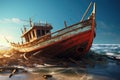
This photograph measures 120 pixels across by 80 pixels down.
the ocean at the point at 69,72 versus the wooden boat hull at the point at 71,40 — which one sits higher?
the wooden boat hull at the point at 71,40

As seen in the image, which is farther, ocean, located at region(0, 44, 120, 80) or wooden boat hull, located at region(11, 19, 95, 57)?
wooden boat hull, located at region(11, 19, 95, 57)

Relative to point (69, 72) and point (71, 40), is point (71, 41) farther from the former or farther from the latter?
point (69, 72)

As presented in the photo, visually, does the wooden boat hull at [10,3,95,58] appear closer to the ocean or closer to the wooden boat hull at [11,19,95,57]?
the wooden boat hull at [11,19,95,57]

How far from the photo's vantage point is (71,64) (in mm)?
14445

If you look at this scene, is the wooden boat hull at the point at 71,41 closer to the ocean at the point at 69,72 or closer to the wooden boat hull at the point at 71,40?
the wooden boat hull at the point at 71,40

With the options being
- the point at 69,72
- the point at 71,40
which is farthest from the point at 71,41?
the point at 69,72

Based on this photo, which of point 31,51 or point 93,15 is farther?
point 31,51

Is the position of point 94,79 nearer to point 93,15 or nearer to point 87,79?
point 87,79

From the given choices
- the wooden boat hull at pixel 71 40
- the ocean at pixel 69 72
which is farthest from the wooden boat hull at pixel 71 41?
the ocean at pixel 69 72

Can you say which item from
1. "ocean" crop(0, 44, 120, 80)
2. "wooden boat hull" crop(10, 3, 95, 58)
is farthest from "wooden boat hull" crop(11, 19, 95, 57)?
"ocean" crop(0, 44, 120, 80)

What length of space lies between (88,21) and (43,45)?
534 centimetres

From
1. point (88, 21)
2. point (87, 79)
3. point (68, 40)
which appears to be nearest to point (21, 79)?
point (87, 79)

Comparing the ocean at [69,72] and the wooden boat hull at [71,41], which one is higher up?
the wooden boat hull at [71,41]

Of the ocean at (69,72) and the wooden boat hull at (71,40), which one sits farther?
the wooden boat hull at (71,40)
